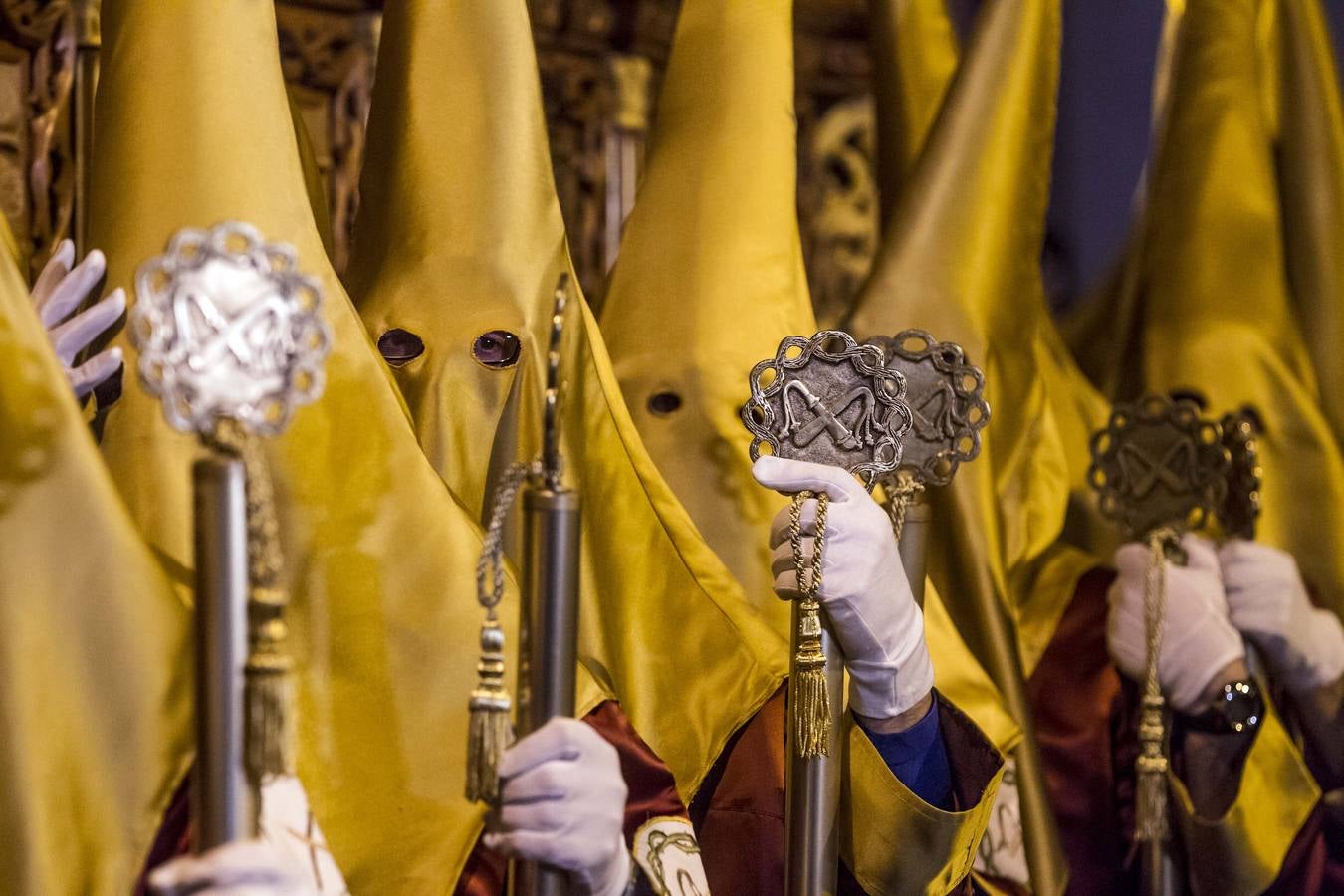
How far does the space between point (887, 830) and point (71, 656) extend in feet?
2.54

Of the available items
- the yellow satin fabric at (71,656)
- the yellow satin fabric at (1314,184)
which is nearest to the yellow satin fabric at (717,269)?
the yellow satin fabric at (71,656)

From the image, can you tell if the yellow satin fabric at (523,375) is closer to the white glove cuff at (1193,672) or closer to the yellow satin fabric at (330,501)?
the yellow satin fabric at (330,501)

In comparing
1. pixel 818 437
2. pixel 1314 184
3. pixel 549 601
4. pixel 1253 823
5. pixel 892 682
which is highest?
pixel 1314 184

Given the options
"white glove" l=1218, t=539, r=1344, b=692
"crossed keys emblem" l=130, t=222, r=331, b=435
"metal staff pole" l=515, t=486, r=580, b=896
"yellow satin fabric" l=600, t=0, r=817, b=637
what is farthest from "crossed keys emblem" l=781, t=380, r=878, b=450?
"white glove" l=1218, t=539, r=1344, b=692

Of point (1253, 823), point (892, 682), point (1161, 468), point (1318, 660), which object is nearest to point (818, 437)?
point (892, 682)

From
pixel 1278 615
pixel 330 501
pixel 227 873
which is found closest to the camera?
pixel 227 873

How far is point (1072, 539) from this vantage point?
2.34 metres

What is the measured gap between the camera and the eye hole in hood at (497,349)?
5.11ft

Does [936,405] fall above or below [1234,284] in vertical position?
below

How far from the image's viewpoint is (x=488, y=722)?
3.68 feet

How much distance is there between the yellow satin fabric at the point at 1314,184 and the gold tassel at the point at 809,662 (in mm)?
1290

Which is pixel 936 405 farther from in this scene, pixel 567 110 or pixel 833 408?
pixel 567 110

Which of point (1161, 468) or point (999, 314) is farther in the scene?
point (999, 314)

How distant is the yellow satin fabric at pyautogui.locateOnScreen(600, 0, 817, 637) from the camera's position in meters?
1.75
